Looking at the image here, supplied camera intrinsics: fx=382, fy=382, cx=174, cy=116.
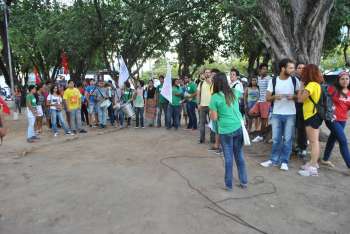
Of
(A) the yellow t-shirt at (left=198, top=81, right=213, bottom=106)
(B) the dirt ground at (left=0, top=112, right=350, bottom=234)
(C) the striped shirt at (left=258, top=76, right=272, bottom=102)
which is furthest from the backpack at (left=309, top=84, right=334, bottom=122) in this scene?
(A) the yellow t-shirt at (left=198, top=81, right=213, bottom=106)

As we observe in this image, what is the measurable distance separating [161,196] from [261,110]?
4595mm

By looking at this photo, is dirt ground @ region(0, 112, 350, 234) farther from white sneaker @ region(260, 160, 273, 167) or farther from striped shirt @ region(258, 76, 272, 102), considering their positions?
striped shirt @ region(258, 76, 272, 102)

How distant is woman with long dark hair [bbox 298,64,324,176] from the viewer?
19.7 feet

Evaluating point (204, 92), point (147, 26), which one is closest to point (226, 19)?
point (147, 26)

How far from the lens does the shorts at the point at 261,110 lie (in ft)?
29.5

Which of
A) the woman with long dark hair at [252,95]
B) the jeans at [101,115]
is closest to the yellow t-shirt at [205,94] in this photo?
the woman with long dark hair at [252,95]

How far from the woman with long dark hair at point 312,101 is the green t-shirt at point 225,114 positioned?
130 centimetres

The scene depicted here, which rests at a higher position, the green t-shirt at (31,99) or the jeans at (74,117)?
the green t-shirt at (31,99)

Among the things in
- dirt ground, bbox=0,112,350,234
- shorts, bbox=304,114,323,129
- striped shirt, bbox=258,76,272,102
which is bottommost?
dirt ground, bbox=0,112,350,234

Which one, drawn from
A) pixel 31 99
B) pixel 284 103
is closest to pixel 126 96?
pixel 31 99

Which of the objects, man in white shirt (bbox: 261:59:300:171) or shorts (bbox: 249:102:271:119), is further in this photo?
shorts (bbox: 249:102:271:119)

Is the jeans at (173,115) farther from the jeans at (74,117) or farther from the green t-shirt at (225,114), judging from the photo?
the green t-shirt at (225,114)

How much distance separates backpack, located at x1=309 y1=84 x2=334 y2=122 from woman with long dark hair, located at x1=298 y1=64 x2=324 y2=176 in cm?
4

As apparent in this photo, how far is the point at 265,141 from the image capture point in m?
8.96
